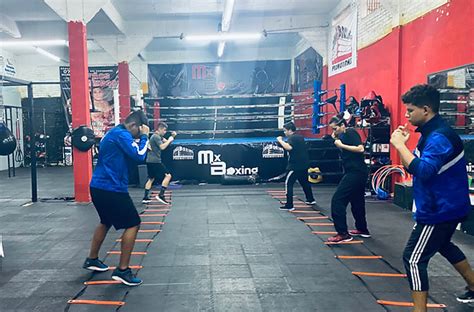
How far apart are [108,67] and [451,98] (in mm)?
12843

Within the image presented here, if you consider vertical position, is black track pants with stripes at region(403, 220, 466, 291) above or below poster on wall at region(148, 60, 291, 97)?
below

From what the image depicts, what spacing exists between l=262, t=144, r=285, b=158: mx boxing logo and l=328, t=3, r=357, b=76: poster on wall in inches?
108

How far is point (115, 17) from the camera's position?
1059 cm

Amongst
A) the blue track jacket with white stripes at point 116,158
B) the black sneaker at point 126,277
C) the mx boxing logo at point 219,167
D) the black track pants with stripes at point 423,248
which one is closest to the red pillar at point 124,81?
the mx boxing logo at point 219,167

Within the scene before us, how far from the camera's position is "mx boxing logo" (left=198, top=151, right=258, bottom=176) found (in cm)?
992

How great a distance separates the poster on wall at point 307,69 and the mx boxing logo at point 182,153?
196 inches

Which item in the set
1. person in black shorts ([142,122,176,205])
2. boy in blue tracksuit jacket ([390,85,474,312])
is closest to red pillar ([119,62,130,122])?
person in black shorts ([142,122,176,205])

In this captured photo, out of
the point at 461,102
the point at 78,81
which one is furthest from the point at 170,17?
the point at 461,102

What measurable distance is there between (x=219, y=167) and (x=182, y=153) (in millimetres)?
982

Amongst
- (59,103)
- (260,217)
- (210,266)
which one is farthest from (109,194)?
(59,103)

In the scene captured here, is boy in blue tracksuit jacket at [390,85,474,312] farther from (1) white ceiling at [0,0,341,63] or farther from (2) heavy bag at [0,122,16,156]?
(1) white ceiling at [0,0,341,63]

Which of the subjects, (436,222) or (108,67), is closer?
(436,222)

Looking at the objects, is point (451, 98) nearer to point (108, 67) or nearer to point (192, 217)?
point (192, 217)

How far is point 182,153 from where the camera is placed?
391 inches
